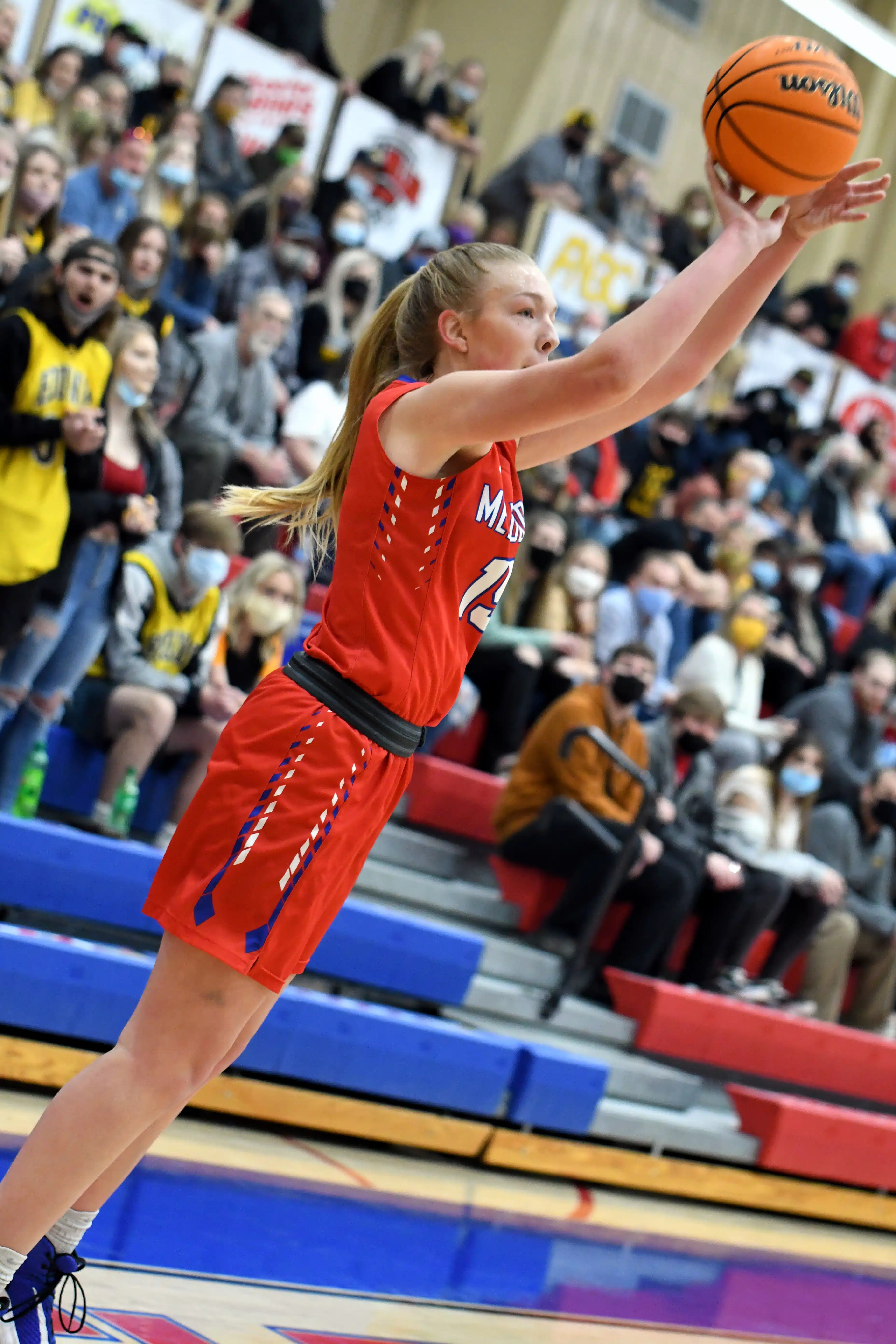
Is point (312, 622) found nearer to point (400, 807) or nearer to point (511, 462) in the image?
point (400, 807)

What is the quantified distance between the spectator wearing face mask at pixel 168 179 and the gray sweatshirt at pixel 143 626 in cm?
256

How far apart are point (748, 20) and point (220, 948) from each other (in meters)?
13.2

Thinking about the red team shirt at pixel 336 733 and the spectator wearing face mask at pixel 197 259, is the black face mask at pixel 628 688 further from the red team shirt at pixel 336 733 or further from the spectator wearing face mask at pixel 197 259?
the red team shirt at pixel 336 733

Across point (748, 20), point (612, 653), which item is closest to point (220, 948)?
point (612, 653)

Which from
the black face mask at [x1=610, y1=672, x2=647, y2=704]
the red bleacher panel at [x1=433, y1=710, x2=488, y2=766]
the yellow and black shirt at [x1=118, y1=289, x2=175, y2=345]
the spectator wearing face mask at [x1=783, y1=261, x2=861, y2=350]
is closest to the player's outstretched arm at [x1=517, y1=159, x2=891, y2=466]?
the black face mask at [x1=610, y1=672, x2=647, y2=704]

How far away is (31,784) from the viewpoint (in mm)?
4242

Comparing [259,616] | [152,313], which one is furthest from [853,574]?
[259,616]

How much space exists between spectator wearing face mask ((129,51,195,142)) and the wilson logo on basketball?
6.18 meters

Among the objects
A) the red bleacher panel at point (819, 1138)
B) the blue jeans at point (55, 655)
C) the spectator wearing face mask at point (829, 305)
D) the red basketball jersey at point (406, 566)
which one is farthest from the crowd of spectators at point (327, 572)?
the spectator wearing face mask at point (829, 305)

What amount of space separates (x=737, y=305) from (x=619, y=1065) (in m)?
3.41

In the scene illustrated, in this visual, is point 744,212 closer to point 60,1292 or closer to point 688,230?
point 60,1292

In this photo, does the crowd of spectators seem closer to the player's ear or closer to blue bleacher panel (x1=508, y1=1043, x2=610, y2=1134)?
blue bleacher panel (x1=508, y1=1043, x2=610, y2=1134)

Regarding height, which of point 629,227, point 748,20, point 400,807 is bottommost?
point 400,807

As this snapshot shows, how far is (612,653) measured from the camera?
6.48 meters
